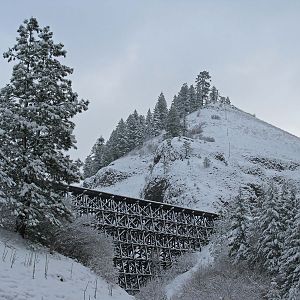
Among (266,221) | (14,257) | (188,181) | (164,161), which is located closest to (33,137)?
(14,257)

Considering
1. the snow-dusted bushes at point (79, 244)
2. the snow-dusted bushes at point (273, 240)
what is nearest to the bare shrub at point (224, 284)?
the snow-dusted bushes at point (273, 240)

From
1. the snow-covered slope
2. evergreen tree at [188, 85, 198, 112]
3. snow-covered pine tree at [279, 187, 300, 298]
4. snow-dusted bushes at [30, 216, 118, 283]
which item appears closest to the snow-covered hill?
evergreen tree at [188, 85, 198, 112]

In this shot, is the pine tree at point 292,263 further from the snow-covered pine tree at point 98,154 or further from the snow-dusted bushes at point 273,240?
the snow-covered pine tree at point 98,154

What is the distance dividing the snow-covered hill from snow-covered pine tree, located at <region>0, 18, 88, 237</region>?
4004 cm

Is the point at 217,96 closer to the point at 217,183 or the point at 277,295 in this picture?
the point at 217,183

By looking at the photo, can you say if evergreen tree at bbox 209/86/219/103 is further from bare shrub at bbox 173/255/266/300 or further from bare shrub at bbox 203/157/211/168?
bare shrub at bbox 173/255/266/300

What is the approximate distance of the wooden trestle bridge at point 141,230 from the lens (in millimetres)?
40719

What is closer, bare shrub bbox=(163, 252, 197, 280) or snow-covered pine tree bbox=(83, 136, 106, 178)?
bare shrub bbox=(163, 252, 197, 280)

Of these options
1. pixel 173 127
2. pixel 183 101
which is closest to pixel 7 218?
pixel 173 127

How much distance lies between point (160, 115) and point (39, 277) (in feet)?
312

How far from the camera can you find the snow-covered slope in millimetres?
10086

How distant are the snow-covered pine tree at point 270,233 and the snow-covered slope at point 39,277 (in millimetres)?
17881

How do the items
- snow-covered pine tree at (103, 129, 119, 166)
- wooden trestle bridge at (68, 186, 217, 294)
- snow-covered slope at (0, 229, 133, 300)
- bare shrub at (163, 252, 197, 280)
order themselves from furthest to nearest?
snow-covered pine tree at (103, 129, 119, 166)
bare shrub at (163, 252, 197, 280)
wooden trestle bridge at (68, 186, 217, 294)
snow-covered slope at (0, 229, 133, 300)

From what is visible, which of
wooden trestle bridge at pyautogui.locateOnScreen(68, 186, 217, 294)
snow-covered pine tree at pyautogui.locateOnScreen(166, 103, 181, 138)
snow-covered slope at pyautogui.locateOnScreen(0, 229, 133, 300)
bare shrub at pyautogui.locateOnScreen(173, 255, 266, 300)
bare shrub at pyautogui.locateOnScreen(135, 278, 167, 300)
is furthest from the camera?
snow-covered pine tree at pyautogui.locateOnScreen(166, 103, 181, 138)
